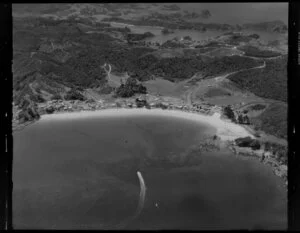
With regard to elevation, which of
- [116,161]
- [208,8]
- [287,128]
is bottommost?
[116,161]

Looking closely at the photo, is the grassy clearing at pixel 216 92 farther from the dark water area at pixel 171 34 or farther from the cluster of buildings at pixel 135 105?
the dark water area at pixel 171 34

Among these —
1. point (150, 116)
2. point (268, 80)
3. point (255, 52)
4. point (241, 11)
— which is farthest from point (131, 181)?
point (241, 11)

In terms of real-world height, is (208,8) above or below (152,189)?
above

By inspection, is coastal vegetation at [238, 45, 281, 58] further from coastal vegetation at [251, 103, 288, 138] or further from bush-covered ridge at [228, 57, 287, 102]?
coastal vegetation at [251, 103, 288, 138]

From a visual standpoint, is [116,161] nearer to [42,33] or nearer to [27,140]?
[27,140]

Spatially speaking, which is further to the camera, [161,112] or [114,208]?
[161,112]

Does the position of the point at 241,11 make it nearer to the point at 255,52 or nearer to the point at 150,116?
the point at 255,52

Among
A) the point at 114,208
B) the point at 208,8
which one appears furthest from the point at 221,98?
the point at 114,208
